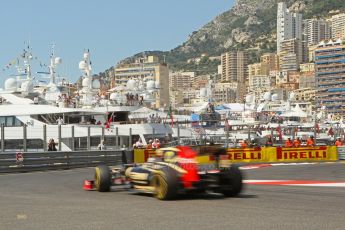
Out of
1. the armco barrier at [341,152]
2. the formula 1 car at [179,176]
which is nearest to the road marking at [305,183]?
the formula 1 car at [179,176]

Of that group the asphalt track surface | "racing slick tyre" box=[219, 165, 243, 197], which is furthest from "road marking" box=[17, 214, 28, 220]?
"racing slick tyre" box=[219, 165, 243, 197]

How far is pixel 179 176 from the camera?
35.4ft

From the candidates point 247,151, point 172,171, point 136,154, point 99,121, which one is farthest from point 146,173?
point 99,121

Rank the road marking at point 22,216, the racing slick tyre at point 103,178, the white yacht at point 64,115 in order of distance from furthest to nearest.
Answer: the white yacht at point 64,115, the racing slick tyre at point 103,178, the road marking at point 22,216

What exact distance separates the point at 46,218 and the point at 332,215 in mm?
3736

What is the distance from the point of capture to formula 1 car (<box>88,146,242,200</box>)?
10.8 m

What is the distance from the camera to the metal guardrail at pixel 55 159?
72.3 ft

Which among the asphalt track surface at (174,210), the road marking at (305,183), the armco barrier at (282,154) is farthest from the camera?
the armco barrier at (282,154)

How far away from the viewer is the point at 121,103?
5038cm

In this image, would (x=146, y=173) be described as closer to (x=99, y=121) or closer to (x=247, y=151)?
(x=247, y=151)

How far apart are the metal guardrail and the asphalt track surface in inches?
349

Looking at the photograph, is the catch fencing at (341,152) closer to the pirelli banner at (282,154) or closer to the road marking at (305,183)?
the pirelli banner at (282,154)

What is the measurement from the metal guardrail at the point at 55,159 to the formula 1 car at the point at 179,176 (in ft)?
35.9

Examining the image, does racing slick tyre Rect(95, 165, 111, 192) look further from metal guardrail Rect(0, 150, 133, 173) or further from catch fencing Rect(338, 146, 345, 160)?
catch fencing Rect(338, 146, 345, 160)
